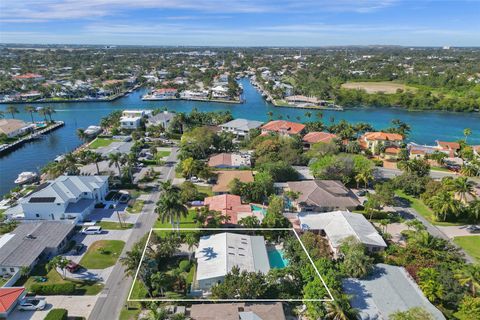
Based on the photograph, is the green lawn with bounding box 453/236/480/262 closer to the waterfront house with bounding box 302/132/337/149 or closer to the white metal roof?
the white metal roof

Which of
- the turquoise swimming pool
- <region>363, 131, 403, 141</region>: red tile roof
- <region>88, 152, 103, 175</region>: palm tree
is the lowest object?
the turquoise swimming pool

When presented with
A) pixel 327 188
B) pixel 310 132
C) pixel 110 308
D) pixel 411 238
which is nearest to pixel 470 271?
pixel 411 238

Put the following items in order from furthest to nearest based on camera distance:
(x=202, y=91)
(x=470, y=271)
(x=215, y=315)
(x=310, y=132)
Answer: (x=202, y=91)
(x=310, y=132)
(x=470, y=271)
(x=215, y=315)

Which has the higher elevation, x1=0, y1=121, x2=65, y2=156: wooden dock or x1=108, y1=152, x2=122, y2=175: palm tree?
x1=108, y1=152, x2=122, y2=175: palm tree

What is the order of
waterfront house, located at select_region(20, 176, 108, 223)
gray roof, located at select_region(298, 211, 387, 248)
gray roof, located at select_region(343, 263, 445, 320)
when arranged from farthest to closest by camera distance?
waterfront house, located at select_region(20, 176, 108, 223), gray roof, located at select_region(298, 211, 387, 248), gray roof, located at select_region(343, 263, 445, 320)

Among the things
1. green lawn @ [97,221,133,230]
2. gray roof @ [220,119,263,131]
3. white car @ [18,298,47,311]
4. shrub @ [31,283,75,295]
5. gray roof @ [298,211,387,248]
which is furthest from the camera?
gray roof @ [220,119,263,131]

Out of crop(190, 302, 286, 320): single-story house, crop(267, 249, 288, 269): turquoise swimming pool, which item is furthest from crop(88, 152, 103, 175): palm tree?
crop(190, 302, 286, 320): single-story house

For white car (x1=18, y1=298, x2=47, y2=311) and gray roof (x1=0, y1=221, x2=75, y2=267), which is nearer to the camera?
white car (x1=18, y1=298, x2=47, y2=311)

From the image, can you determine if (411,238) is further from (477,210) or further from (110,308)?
(110,308)

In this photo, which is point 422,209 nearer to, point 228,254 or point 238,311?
point 228,254
